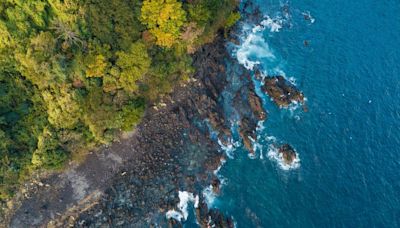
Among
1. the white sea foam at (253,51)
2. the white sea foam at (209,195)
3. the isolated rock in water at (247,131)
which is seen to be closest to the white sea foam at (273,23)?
the white sea foam at (253,51)

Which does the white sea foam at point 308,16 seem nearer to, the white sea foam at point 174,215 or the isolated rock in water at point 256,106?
Result: the isolated rock in water at point 256,106

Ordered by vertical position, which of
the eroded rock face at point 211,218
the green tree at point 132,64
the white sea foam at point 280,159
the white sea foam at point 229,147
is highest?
the green tree at point 132,64

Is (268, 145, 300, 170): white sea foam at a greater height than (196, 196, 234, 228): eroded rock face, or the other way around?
(268, 145, 300, 170): white sea foam

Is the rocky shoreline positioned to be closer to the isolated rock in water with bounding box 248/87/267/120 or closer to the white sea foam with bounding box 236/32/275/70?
the isolated rock in water with bounding box 248/87/267/120

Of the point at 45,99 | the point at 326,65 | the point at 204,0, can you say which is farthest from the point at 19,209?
the point at 326,65

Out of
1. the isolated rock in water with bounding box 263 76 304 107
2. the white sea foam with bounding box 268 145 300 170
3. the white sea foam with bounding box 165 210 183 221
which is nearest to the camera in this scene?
the white sea foam with bounding box 165 210 183 221

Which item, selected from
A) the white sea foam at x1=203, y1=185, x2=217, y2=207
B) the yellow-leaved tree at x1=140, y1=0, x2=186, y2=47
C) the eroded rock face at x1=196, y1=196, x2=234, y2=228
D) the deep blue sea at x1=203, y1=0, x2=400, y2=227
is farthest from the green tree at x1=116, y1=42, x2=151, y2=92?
the eroded rock face at x1=196, y1=196, x2=234, y2=228

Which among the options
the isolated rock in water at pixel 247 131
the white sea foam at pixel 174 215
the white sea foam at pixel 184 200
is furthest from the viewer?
the isolated rock in water at pixel 247 131
